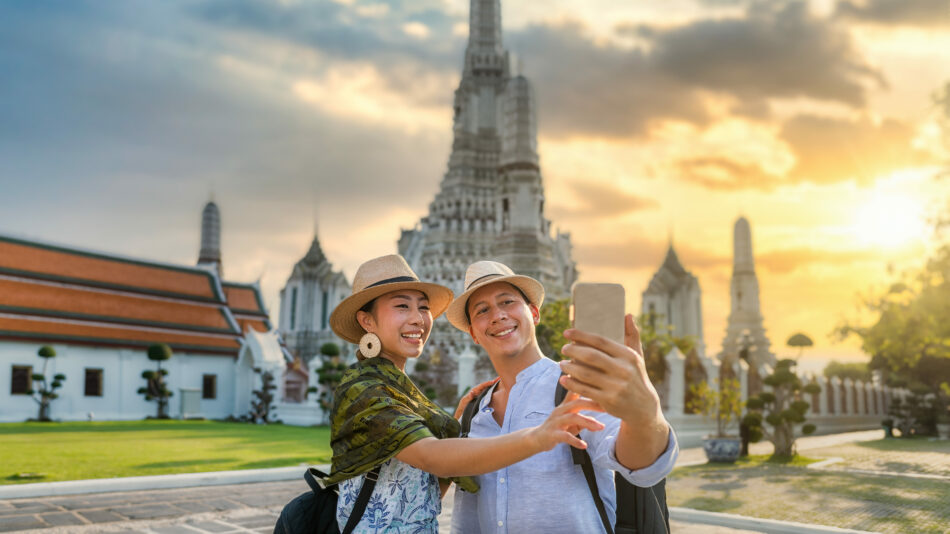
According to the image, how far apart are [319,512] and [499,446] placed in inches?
42.6

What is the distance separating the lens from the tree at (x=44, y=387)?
73.3 ft

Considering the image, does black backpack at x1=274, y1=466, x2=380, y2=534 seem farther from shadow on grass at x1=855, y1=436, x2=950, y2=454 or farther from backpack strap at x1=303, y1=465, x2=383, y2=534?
shadow on grass at x1=855, y1=436, x2=950, y2=454

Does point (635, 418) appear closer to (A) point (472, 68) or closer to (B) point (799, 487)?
(B) point (799, 487)

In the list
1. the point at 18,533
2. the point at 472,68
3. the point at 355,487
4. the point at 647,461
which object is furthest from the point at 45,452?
the point at 472,68

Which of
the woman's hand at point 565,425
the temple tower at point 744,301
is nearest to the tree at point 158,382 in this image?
the temple tower at point 744,301

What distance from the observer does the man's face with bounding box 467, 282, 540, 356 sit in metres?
3.15

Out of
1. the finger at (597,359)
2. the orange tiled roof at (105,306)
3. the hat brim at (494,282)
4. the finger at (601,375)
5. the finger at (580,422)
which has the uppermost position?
the orange tiled roof at (105,306)

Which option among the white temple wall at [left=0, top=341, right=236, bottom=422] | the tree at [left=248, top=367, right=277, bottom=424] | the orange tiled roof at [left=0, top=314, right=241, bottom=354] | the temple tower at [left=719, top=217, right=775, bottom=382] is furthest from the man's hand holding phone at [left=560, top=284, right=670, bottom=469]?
the temple tower at [left=719, top=217, right=775, bottom=382]

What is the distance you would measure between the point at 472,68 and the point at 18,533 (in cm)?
4726

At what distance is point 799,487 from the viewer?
10469 mm

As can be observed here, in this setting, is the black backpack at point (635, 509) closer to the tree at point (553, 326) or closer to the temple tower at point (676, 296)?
the tree at point (553, 326)

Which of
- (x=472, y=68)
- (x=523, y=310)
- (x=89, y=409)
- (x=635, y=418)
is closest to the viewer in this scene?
(x=635, y=418)

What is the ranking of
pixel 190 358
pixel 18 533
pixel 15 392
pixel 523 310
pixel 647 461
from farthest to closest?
pixel 190 358
pixel 15 392
pixel 18 533
pixel 523 310
pixel 647 461

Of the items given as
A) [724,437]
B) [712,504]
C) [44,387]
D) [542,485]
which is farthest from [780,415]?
[44,387]
